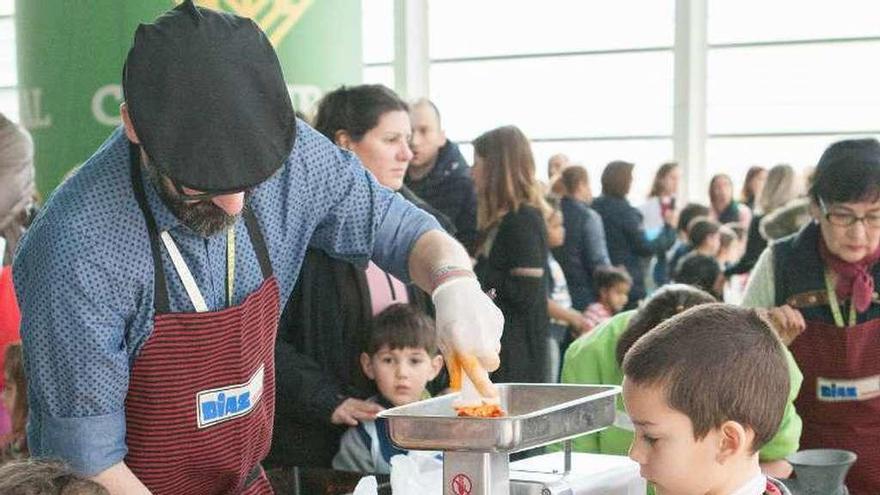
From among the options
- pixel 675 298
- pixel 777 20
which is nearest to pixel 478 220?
pixel 675 298

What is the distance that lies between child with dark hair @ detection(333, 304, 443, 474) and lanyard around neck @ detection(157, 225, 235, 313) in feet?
3.21

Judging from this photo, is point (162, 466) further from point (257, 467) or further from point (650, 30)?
point (650, 30)

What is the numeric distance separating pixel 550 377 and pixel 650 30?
214 inches

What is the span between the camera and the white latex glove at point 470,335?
1.59m

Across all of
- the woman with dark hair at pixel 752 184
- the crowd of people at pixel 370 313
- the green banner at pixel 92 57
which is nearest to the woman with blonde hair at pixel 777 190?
the woman with dark hair at pixel 752 184

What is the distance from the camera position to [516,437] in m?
1.47

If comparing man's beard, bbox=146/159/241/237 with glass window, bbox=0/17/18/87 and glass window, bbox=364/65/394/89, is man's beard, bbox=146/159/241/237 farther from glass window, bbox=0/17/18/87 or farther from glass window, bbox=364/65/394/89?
glass window, bbox=0/17/18/87

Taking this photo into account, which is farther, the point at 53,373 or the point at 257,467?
the point at 257,467

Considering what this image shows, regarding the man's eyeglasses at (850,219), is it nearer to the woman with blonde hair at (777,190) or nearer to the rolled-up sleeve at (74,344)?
the rolled-up sleeve at (74,344)

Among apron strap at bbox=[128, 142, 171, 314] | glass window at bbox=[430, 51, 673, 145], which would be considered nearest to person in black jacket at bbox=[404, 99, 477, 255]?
apron strap at bbox=[128, 142, 171, 314]

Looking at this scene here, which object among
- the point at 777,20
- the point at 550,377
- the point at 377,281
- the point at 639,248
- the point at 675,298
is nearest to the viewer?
the point at 675,298

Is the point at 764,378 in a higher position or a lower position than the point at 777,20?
lower

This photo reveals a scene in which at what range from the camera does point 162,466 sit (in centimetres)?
178

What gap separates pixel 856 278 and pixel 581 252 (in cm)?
299
